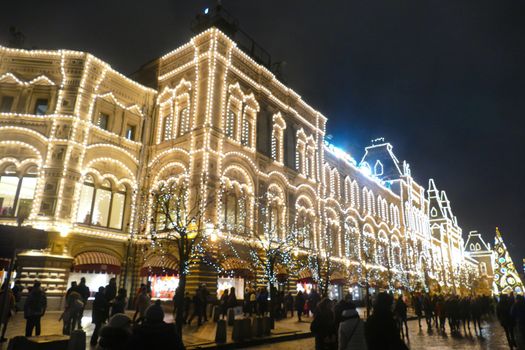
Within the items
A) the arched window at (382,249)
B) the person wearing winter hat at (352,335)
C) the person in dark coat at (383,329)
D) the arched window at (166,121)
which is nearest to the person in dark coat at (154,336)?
the person in dark coat at (383,329)

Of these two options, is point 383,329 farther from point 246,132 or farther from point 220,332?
point 246,132

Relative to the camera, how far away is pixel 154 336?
156 inches

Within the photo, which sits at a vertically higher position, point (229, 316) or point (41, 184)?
point (41, 184)

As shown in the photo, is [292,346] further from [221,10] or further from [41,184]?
[221,10]

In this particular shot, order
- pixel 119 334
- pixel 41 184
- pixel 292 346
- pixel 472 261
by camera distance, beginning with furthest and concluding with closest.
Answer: pixel 472 261 < pixel 41 184 < pixel 292 346 < pixel 119 334

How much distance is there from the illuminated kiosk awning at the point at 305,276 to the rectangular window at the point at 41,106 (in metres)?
19.7

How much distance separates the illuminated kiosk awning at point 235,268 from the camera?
76.2 feet

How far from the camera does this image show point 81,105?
23.5 meters

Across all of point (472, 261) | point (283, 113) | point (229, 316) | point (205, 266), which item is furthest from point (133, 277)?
point (472, 261)

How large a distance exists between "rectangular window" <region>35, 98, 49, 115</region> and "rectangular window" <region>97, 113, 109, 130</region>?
9.82ft

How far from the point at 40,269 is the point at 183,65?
15.3 metres

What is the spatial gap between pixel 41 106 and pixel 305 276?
2086 cm

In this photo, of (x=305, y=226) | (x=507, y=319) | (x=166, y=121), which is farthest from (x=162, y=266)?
(x=507, y=319)


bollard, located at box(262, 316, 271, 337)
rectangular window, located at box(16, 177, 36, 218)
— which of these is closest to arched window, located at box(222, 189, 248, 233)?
bollard, located at box(262, 316, 271, 337)
